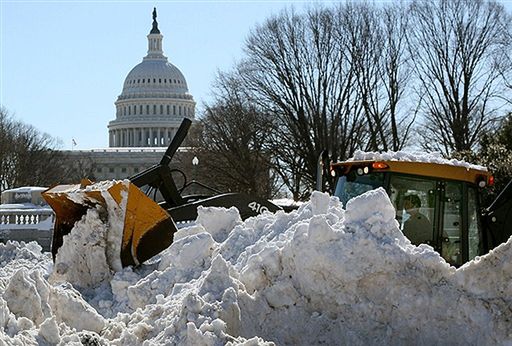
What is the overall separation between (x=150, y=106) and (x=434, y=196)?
12740 centimetres

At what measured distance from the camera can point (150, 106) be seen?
13688 centimetres

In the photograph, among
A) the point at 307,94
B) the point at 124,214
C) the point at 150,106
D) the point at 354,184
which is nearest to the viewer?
the point at 354,184

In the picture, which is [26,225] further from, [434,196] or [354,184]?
[434,196]

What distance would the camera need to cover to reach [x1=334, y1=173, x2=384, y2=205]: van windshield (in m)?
10.8

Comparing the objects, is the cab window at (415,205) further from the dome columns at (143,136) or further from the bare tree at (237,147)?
the dome columns at (143,136)

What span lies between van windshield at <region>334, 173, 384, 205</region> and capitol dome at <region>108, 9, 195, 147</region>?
4831 inches

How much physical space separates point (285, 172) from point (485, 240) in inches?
1239

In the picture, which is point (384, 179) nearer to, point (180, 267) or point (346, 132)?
point (180, 267)

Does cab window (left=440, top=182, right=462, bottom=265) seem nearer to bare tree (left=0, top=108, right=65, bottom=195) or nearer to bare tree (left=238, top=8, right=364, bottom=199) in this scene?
bare tree (left=238, top=8, right=364, bottom=199)

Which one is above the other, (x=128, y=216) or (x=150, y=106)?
Answer: (x=150, y=106)

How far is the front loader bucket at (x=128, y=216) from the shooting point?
12.9 metres

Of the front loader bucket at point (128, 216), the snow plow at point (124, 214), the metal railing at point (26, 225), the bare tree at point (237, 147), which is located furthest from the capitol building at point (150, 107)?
the front loader bucket at point (128, 216)

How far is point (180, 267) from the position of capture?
10.4 meters

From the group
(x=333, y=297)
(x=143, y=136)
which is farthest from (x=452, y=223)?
(x=143, y=136)
